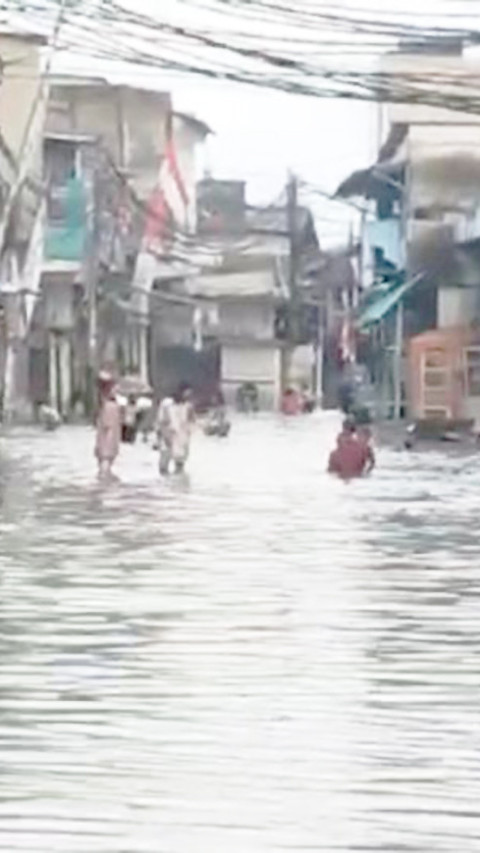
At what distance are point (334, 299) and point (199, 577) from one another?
88.1 metres

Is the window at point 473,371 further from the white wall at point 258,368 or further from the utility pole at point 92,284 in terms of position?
the white wall at point 258,368

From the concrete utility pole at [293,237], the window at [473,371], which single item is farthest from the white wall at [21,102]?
the concrete utility pole at [293,237]

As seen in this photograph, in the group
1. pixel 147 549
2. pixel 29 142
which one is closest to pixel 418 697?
pixel 147 549

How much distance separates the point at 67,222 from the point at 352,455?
114ft

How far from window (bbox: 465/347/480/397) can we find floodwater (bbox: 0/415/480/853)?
36547 millimetres

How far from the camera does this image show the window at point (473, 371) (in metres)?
61.2

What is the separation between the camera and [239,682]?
11211 millimetres

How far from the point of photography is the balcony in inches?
2635

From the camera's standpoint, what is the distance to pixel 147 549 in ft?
64.1

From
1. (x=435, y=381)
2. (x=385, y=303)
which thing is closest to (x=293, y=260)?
(x=385, y=303)

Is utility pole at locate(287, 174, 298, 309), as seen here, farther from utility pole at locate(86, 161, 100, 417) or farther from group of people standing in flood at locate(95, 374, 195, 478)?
group of people standing in flood at locate(95, 374, 195, 478)

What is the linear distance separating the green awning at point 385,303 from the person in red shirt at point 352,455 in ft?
112

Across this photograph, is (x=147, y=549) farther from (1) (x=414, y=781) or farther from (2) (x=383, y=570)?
(1) (x=414, y=781)

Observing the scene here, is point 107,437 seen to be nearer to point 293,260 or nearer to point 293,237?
point 293,260
